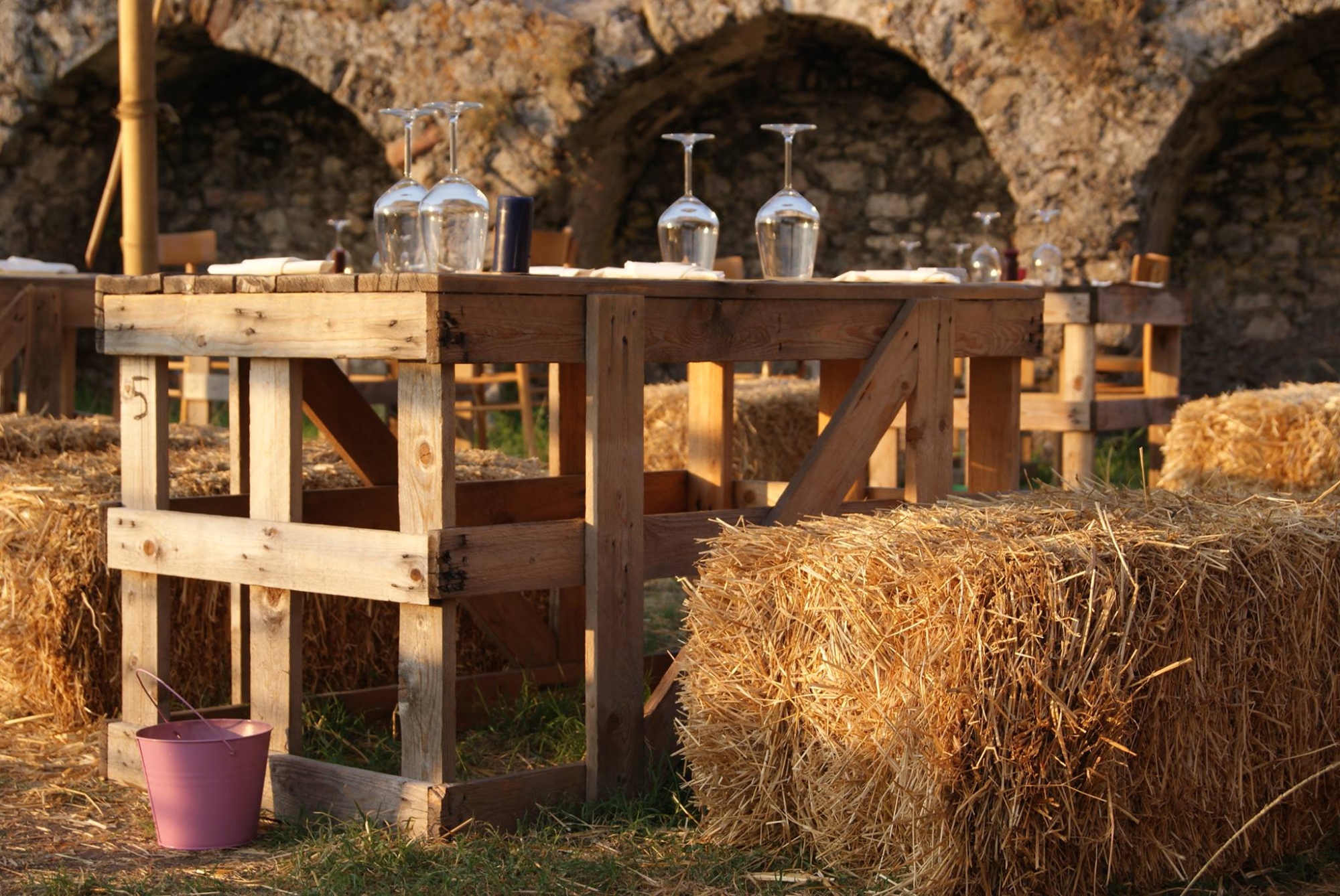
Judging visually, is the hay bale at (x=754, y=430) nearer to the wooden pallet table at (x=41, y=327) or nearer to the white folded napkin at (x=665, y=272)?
the wooden pallet table at (x=41, y=327)

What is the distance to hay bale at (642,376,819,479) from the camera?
624cm

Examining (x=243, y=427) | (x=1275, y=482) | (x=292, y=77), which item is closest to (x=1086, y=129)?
(x=1275, y=482)

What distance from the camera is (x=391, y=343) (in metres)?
2.59

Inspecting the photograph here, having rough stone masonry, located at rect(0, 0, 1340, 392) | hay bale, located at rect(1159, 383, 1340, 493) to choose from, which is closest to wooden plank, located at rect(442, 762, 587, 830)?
hay bale, located at rect(1159, 383, 1340, 493)

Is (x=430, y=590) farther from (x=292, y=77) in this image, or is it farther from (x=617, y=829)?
(x=292, y=77)

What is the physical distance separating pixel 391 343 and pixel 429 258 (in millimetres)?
307

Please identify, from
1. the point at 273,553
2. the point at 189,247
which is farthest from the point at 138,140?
the point at 189,247

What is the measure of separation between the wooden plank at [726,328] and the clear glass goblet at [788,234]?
0.23 m

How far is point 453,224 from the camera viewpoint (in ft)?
9.25

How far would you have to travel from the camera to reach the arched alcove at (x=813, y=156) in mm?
8461

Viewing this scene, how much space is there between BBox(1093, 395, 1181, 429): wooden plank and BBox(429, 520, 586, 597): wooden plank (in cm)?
353

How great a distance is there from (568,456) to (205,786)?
1.31 m

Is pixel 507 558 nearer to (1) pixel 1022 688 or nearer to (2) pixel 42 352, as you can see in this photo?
(1) pixel 1022 688

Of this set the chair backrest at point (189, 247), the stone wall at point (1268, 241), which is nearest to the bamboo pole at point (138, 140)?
the chair backrest at point (189, 247)
